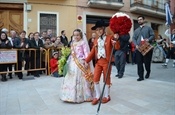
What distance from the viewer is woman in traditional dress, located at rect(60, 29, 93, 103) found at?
482cm

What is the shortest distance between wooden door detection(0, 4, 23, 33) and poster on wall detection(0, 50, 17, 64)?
5.08 metres

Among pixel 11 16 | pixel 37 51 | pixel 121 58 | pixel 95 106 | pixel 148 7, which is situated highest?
pixel 148 7

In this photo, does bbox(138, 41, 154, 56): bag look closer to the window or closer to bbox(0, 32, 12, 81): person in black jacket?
bbox(0, 32, 12, 81): person in black jacket

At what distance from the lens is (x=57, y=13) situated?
44.2ft

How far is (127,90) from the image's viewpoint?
5883 mm

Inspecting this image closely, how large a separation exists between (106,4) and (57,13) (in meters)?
3.44

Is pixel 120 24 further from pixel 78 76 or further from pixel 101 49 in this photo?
pixel 78 76

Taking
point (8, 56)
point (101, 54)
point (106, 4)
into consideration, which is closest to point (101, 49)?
point (101, 54)

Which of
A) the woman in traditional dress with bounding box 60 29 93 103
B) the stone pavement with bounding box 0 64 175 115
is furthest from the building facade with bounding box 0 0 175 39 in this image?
the woman in traditional dress with bounding box 60 29 93 103

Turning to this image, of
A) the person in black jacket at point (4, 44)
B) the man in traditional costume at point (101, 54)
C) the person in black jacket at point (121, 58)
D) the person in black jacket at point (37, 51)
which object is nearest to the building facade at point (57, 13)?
the person in black jacket at point (37, 51)

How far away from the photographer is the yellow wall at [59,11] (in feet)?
41.8

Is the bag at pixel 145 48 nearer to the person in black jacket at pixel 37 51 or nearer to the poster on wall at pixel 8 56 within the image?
the person in black jacket at pixel 37 51

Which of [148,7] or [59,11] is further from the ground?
[148,7]

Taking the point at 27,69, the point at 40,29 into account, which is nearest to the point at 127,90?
the point at 27,69
